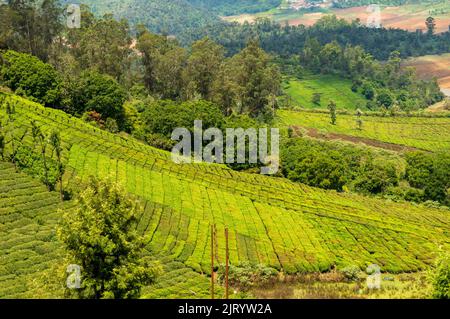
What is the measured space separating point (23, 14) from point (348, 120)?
8797 cm

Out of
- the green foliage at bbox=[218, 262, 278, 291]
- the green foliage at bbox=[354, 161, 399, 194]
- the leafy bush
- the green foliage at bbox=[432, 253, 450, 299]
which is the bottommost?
the green foliage at bbox=[354, 161, 399, 194]

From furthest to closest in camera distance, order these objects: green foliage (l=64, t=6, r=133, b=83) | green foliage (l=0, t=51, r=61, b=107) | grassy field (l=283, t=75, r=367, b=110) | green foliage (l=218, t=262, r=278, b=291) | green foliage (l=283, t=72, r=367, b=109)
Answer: grassy field (l=283, t=75, r=367, b=110) → green foliage (l=283, t=72, r=367, b=109) → green foliage (l=64, t=6, r=133, b=83) → green foliage (l=0, t=51, r=61, b=107) → green foliage (l=218, t=262, r=278, b=291)

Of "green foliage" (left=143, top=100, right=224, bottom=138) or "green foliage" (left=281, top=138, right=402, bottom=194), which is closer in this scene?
"green foliage" (left=281, top=138, right=402, bottom=194)

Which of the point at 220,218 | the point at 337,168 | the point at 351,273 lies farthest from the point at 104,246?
the point at 337,168

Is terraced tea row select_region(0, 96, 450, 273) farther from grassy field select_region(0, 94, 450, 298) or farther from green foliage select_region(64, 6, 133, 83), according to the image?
green foliage select_region(64, 6, 133, 83)

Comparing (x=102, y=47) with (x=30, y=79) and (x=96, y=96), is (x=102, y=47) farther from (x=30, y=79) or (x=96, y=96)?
(x=30, y=79)

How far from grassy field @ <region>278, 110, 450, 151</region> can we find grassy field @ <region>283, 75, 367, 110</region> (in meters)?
23.2

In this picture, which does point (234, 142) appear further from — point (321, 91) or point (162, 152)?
point (321, 91)

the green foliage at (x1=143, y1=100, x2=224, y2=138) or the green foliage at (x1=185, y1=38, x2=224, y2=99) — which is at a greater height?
the green foliage at (x1=185, y1=38, x2=224, y2=99)

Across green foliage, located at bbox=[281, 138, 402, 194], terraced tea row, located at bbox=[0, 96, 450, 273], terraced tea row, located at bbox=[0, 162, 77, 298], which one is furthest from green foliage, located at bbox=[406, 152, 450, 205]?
terraced tea row, located at bbox=[0, 162, 77, 298]

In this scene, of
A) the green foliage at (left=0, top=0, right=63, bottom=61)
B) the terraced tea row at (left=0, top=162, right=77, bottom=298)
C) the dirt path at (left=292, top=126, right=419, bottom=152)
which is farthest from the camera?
the dirt path at (left=292, top=126, right=419, bottom=152)

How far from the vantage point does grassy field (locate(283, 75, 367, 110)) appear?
179000mm

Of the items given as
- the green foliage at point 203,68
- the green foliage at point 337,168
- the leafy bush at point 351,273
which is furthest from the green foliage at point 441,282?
the green foliage at point 203,68
